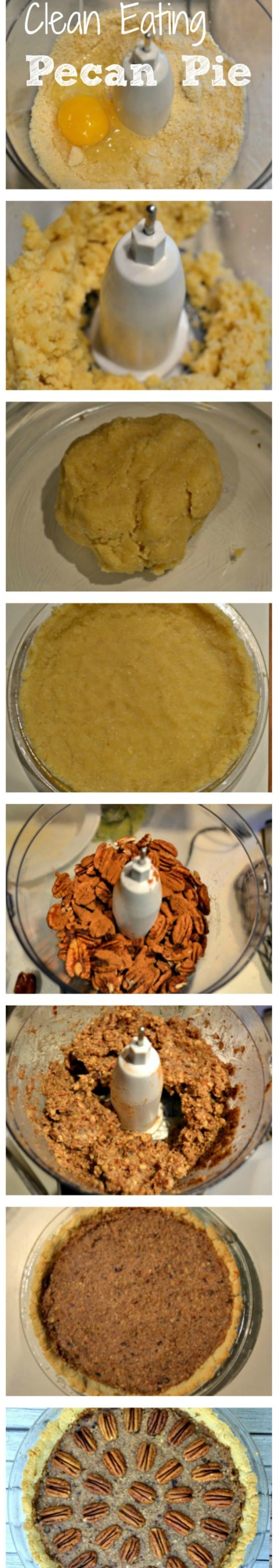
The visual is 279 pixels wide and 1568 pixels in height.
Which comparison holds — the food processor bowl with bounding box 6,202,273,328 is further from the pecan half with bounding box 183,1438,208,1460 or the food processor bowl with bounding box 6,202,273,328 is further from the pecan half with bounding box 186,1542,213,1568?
the pecan half with bounding box 186,1542,213,1568

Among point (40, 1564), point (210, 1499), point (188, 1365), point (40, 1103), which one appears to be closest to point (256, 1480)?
point (210, 1499)

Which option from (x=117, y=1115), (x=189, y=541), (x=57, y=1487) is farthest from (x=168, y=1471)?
(x=189, y=541)

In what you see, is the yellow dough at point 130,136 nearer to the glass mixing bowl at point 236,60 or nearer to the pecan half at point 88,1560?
the glass mixing bowl at point 236,60

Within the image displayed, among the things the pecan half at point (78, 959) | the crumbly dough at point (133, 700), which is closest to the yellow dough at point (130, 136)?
the crumbly dough at point (133, 700)

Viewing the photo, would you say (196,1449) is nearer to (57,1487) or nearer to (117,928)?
(57,1487)

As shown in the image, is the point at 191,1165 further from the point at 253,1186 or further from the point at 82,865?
the point at 82,865

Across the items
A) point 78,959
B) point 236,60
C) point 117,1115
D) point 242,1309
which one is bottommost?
point 242,1309

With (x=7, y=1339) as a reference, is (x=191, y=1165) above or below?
above
